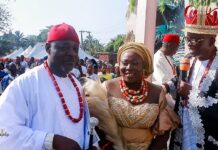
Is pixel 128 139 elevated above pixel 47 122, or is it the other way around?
pixel 47 122

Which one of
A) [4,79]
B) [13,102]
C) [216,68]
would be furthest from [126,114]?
[4,79]

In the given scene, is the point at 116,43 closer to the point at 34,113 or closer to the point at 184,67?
the point at 184,67

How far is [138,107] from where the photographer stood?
3.65 m

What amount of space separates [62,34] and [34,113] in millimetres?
687

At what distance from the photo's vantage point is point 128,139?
3.68m

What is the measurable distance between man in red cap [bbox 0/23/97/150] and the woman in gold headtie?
1.54 feet

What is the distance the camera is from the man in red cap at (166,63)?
591 cm

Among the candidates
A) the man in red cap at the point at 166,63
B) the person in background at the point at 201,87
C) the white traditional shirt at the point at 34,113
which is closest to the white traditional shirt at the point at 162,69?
the man in red cap at the point at 166,63

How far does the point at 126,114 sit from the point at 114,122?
141 millimetres

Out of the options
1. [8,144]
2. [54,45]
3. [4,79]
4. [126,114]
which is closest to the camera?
[8,144]

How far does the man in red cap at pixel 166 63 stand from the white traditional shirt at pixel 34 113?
287 centimetres

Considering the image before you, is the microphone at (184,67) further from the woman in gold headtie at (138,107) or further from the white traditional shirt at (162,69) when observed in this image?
the white traditional shirt at (162,69)

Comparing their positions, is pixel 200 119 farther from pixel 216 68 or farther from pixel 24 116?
pixel 24 116

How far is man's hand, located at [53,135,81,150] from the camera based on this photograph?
2875 millimetres
